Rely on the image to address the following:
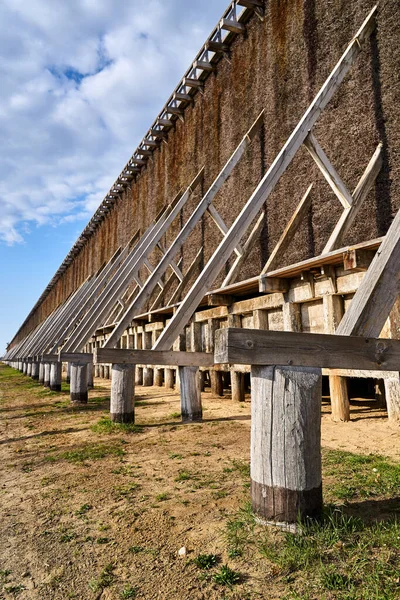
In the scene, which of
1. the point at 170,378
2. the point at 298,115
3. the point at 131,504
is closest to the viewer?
the point at 131,504

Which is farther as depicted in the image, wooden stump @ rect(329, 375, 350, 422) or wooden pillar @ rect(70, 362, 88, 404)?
wooden pillar @ rect(70, 362, 88, 404)

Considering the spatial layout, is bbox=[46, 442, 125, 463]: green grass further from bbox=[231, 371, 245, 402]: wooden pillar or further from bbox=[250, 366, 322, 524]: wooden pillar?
bbox=[231, 371, 245, 402]: wooden pillar

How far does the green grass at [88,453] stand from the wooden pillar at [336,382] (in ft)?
11.3

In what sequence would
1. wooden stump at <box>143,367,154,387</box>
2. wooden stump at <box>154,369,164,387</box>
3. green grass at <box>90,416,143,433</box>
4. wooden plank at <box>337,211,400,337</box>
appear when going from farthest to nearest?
wooden stump at <box>143,367,154,387</box> → wooden stump at <box>154,369,164,387</box> → green grass at <box>90,416,143,433</box> → wooden plank at <box>337,211,400,337</box>

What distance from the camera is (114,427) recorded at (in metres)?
7.06

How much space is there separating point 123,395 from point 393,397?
430cm

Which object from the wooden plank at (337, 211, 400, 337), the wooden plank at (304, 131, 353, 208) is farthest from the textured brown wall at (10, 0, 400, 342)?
the wooden plank at (337, 211, 400, 337)

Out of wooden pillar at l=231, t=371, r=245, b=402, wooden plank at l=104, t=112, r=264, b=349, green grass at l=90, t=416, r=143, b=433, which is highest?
wooden plank at l=104, t=112, r=264, b=349

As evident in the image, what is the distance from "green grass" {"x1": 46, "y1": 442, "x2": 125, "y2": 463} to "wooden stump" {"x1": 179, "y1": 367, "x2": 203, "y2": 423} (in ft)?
5.46

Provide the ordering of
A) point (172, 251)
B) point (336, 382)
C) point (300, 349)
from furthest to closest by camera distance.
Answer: point (172, 251) < point (336, 382) < point (300, 349)

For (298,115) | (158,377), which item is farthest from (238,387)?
(298,115)

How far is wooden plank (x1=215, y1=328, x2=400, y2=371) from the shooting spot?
9.35 feet

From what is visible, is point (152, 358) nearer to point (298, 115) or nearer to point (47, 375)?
point (298, 115)

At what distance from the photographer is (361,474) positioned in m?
3.93
